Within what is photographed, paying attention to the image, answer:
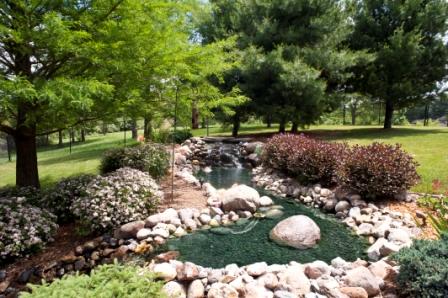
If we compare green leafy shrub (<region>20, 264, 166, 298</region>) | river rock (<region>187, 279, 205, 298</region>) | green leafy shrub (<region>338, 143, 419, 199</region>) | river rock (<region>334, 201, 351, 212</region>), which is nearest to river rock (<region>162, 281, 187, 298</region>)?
river rock (<region>187, 279, 205, 298</region>)

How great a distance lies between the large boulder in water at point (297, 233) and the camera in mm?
5324

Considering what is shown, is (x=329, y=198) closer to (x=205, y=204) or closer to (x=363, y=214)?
(x=363, y=214)

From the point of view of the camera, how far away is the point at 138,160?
8.73m

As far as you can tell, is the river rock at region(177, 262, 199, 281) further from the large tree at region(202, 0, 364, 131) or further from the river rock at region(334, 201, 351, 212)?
the large tree at region(202, 0, 364, 131)

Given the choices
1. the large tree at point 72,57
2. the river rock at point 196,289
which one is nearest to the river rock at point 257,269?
the river rock at point 196,289

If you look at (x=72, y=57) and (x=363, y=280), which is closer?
(x=363, y=280)

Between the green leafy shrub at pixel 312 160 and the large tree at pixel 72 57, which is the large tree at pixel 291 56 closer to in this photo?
the green leafy shrub at pixel 312 160

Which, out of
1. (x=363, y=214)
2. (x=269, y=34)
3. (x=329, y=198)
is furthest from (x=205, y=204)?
(x=269, y=34)

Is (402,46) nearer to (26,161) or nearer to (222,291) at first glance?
(222,291)

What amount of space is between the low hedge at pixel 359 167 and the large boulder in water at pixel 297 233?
198 centimetres

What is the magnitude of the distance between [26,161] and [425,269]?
7.47m

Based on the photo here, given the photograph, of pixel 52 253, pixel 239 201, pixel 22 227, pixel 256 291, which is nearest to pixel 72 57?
pixel 22 227

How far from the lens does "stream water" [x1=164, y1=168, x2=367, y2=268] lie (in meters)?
4.91

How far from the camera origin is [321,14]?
16469 mm
